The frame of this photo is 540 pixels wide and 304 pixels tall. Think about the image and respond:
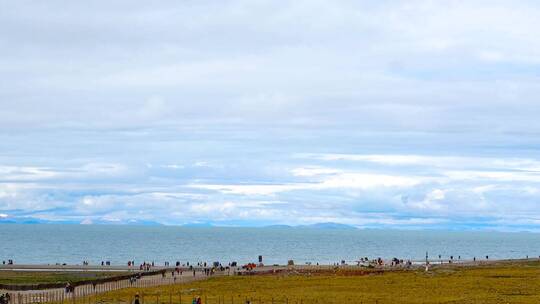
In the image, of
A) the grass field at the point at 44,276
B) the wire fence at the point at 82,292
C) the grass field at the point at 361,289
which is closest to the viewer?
the grass field at the point at 361,289

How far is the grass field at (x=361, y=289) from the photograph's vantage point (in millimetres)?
74562

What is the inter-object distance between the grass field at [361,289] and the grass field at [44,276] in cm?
2174

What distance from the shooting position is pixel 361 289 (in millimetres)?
87438

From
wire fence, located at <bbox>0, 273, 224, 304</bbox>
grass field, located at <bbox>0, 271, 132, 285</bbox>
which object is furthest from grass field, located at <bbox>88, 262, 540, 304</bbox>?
grass field, located at <bbox>0, 271, 132, 285</bbox>

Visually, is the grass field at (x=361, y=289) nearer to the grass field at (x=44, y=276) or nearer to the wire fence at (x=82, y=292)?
the wire fence at (x=82, y=292)

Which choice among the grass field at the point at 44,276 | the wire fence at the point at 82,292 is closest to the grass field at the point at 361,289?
the wire fence at the point at 82,292

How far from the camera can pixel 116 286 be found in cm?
9831

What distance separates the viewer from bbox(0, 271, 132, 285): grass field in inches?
4437

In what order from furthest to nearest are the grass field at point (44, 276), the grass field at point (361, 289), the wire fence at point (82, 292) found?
the grass field at point (44, 276)
the wire fence at point (82, 292)
the grass field at point (361, 289)

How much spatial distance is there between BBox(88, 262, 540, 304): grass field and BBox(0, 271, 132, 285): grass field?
2174cm

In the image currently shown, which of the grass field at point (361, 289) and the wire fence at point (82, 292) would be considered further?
the wire fence at point (82, 292)

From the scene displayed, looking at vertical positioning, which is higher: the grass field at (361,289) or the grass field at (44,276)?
the grass field at (44,276)

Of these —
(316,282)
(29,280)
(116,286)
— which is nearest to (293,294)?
(316,282)

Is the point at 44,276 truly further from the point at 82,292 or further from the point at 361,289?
the point at 361,289
